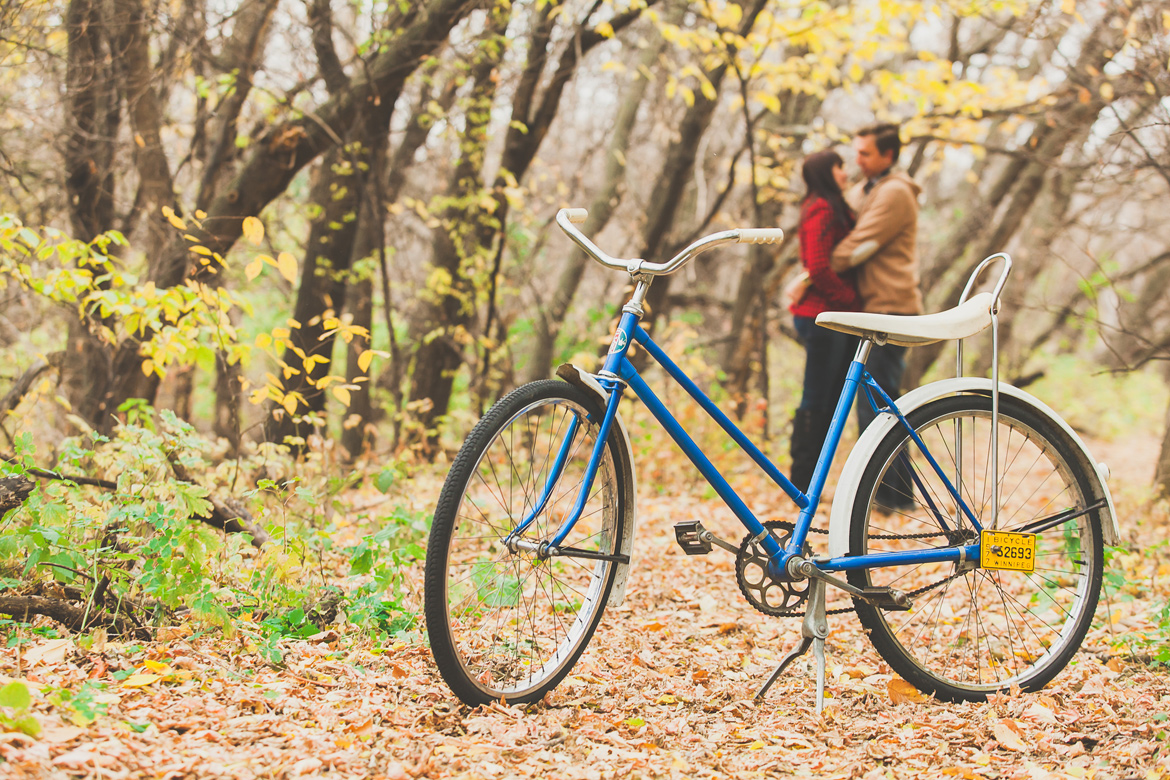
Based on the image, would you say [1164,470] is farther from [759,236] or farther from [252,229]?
[252,229]

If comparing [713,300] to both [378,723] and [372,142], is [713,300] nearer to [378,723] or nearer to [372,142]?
[372,142]

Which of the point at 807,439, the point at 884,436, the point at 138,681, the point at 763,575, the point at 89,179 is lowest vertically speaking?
the point at 138,681

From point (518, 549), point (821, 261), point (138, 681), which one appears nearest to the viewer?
point (138, 681)

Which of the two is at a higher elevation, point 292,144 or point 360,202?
point 292,144

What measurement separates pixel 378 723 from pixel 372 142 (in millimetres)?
4335

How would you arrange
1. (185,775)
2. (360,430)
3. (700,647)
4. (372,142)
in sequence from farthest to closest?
(360,430) < (372,142) < (700,647) < (185,775)

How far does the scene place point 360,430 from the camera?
6.59 m

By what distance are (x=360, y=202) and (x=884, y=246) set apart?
3562 mm

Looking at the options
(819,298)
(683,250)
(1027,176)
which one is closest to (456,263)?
(819,298)

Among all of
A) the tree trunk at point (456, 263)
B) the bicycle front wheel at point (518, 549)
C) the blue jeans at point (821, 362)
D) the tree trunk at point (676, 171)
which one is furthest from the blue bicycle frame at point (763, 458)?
the tree trunk at point (676, 171)

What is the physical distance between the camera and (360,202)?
19.6 feet

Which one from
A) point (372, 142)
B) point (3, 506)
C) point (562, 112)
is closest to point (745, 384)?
point (562, 112)

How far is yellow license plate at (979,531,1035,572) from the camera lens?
2508 mm

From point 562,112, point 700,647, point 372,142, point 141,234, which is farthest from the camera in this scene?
point 562,112
